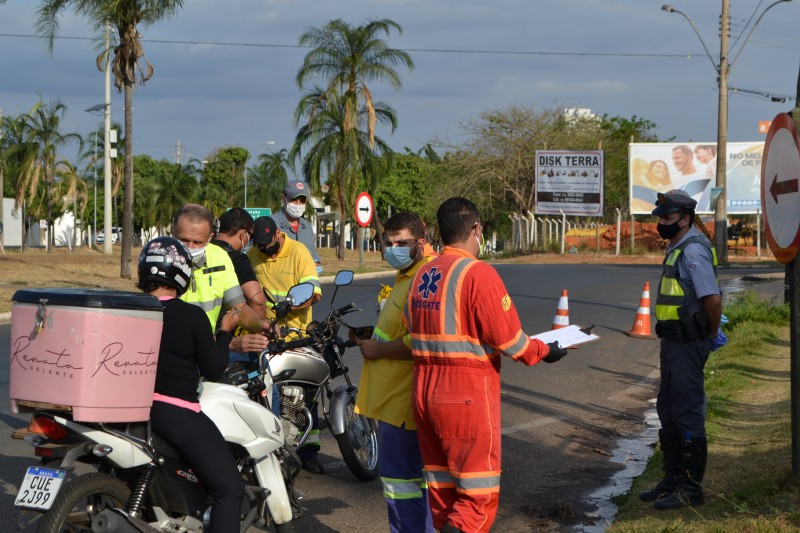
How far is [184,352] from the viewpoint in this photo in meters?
4.28

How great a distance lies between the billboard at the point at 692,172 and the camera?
50969 mm

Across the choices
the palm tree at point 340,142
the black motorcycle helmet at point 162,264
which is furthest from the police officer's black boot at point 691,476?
the palm tree at point 340,142

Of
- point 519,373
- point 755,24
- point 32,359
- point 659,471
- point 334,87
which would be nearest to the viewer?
point 32,359

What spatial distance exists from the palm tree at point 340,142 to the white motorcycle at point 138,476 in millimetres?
36930

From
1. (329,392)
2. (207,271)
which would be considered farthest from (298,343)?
(329,392)

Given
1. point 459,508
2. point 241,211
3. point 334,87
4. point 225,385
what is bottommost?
point 459,508

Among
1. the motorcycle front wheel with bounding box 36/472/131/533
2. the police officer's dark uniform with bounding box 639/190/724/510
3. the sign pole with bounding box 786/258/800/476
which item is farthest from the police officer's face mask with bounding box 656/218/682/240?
the motorcycle front wheel with bounding box 36/472/131/533

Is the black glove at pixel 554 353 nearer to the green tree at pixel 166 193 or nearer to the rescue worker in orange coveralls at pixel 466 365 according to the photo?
the rescue worker in orange coveralls at pixel 466 365

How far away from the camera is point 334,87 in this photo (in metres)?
41.6

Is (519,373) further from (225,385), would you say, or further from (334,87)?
(334,87)

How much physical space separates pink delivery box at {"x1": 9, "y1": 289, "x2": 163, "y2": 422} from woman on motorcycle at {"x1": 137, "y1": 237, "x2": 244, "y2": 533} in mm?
308

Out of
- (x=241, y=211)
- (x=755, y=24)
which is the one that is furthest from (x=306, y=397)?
(x=755, y=24)

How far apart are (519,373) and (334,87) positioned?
3117 cm

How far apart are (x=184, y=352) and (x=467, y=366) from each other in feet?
3.86
